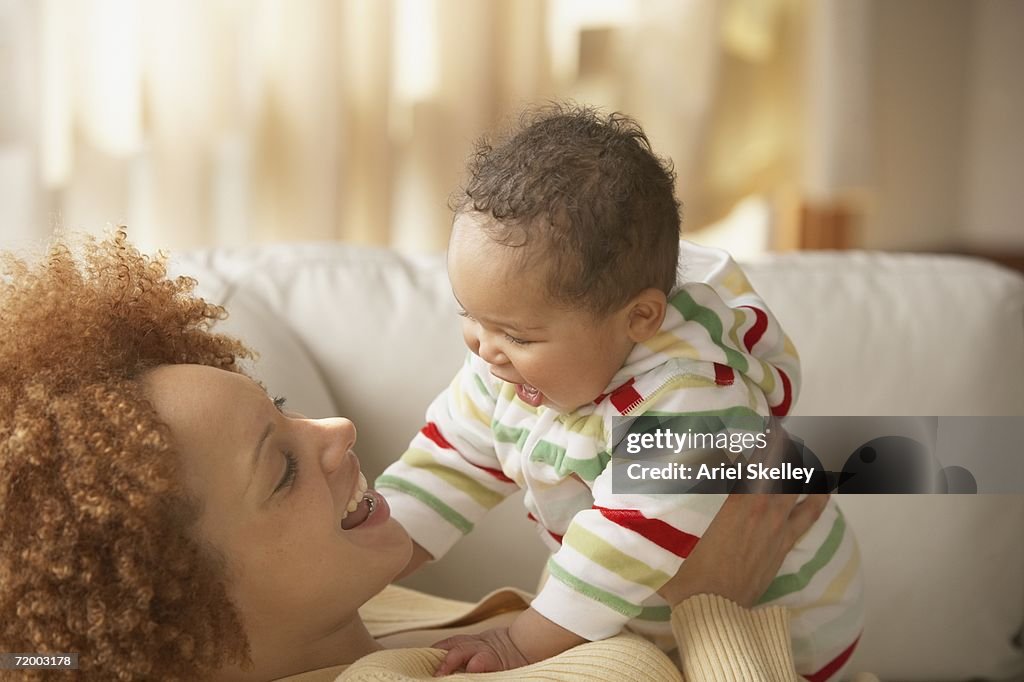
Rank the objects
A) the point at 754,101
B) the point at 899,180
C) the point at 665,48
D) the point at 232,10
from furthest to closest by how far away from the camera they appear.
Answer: the point at 899,180 → the point at 754,101 → the point at 665,48 → the point at 232,10

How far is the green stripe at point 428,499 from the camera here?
1.34 metres

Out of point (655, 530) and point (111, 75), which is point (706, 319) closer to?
point (655, 530)

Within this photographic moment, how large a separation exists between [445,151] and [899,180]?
206cm

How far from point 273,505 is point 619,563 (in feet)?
1.06

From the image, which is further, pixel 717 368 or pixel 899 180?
pixel 899 180

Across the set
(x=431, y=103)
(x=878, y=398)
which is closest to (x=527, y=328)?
(x=878, y=398)

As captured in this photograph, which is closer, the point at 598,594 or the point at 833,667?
the point at 598,594

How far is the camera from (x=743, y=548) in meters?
1.23

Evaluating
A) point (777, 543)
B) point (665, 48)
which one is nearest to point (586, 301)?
point (777, 543)

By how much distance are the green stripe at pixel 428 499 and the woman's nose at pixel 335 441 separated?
0.16 metres

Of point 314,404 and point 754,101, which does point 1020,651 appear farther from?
point 754,101

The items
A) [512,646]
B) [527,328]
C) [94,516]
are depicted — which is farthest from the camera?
[512,646]

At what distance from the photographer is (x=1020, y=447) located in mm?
1707

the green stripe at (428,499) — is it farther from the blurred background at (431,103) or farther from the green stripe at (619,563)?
the blurred background at (431,103)
